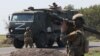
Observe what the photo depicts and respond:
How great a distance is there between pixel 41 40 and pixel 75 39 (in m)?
20.7

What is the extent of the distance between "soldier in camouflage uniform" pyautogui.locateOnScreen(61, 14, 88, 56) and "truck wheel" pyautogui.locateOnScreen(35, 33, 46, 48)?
805 inches

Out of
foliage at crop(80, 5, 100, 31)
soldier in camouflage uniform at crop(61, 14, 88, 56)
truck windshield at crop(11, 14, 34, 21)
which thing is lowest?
foliage at crop(80, 5, 100, 31)

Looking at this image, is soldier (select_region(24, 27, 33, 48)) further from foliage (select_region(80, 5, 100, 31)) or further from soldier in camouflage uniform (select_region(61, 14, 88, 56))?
foliage (select_region(80, 5, 100, 31))

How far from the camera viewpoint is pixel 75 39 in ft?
32.7

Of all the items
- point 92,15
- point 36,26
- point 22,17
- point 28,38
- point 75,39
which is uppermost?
point 75,39

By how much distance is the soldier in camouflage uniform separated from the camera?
977 centimetres

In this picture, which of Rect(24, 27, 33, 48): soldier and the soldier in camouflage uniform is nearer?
the soldier in camouflage uniform

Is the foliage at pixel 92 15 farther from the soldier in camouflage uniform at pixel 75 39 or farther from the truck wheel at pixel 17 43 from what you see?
the soldier in camouflage uniform at pixel 75 39

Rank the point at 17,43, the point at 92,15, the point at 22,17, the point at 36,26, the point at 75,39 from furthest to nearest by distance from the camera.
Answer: the point at 92,15 → the point at 17,43 → the point at 22,17 → the point at 36,26 → the point at 75,39

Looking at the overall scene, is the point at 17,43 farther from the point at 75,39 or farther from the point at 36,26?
the point at 75,39

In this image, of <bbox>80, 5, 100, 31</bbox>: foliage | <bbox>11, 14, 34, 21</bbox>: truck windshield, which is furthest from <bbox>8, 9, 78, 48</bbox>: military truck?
<bbox>80, 5, 100, 31</bbox>: foliage

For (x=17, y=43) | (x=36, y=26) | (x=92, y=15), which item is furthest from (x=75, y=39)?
(x=92, y=15)

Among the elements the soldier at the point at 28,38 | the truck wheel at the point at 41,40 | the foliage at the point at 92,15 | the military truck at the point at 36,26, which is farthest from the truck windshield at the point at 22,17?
the foliage at the point at 92,15

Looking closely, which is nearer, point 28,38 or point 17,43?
point 28,38
